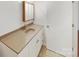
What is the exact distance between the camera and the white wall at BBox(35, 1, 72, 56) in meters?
3.18

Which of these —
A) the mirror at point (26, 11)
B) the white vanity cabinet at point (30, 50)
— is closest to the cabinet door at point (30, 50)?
the white vanity cabinet at point (30, 50)

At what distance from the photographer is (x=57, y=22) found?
343 centimetres

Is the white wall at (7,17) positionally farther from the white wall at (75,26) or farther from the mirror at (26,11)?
the white wall at (75,26)

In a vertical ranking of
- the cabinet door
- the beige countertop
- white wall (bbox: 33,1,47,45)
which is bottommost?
the cabinet door

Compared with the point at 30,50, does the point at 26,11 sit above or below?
above

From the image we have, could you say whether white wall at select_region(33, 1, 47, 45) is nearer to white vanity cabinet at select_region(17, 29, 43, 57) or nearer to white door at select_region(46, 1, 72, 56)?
Answer: white door at select_region(46, 1, 72, 56)

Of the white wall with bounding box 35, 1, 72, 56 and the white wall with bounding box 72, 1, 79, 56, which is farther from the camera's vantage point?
the white wall with bounding box 35, 1, 72, 56

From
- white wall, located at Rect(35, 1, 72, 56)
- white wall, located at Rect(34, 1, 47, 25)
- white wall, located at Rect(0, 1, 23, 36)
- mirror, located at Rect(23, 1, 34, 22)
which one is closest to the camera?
white wall, located at Rect(0, 1, 23, 36)

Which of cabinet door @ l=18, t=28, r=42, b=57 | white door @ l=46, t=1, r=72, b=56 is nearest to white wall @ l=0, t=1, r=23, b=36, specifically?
cabinet door @ l=18, t=28, r=42, b=57

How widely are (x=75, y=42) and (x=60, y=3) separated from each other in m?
1.09

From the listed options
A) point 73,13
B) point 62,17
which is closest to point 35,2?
point 62,17

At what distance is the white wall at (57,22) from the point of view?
3.18m

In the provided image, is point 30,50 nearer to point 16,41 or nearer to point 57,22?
point 16,41

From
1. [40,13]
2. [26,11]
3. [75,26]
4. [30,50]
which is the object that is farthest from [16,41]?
[40,13]
